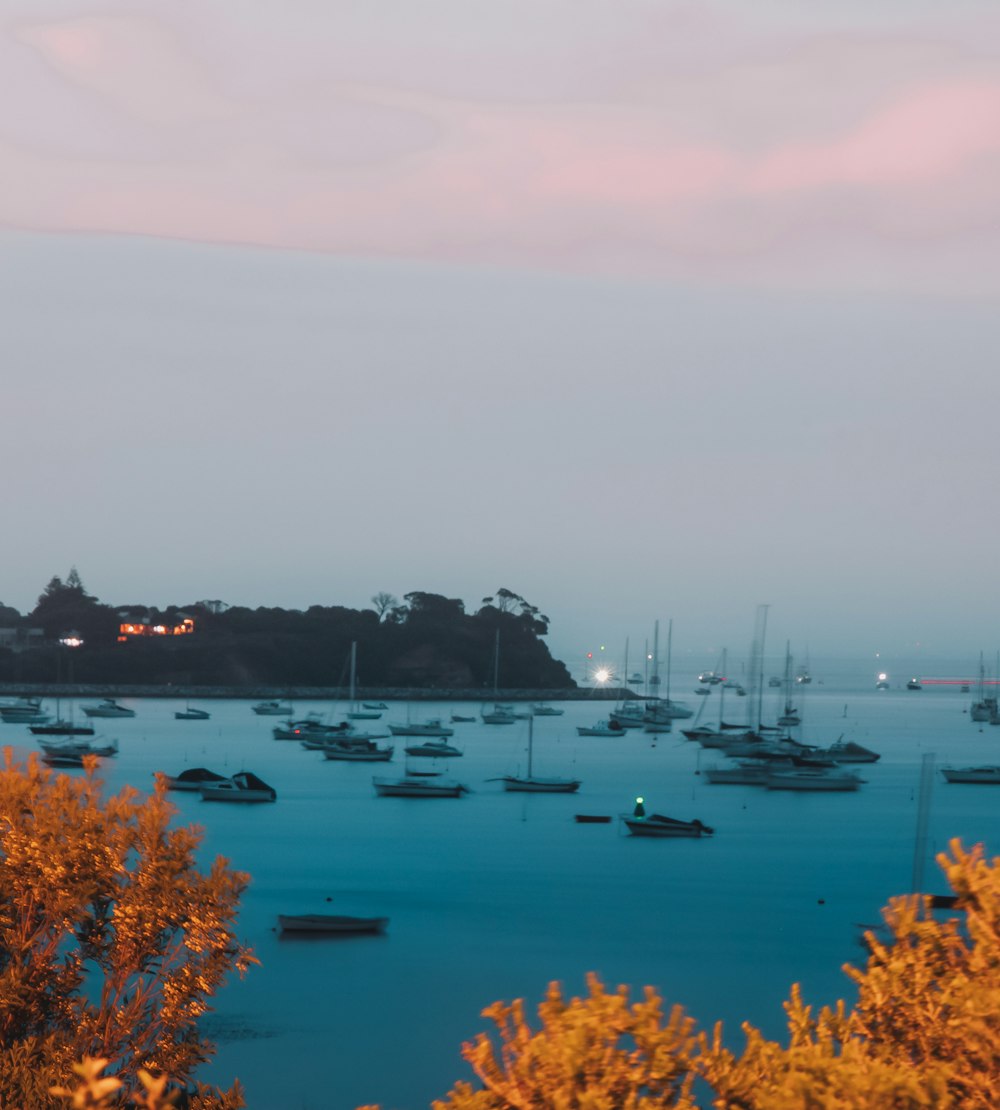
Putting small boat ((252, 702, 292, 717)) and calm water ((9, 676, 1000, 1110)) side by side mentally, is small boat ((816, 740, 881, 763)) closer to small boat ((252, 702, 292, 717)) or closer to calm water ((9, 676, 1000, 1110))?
calm water ((9, 676, 1000, 1110))

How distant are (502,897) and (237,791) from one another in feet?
77.3

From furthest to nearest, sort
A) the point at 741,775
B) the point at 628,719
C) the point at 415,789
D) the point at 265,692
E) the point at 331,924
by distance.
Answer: the point at 265,692 < the point at 628,719 < the point at 741,775 < the point at 415,789 < the point at 331,924

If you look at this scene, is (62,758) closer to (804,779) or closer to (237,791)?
(237,791)

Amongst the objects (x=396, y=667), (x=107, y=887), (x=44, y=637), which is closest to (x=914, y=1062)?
(x=107, y=887)

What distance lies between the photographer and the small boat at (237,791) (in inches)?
2608

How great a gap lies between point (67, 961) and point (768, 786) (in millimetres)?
70210

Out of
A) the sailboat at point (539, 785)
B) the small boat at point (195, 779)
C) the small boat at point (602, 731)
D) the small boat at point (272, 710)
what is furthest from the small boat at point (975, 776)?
the small boat at point (272, 710)

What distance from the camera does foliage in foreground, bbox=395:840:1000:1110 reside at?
4078mm

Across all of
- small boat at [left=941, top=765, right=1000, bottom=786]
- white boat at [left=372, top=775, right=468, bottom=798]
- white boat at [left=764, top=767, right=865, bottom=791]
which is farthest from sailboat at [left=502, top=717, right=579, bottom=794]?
small boat at [left=941, top=765, right=1000, bottom=786]

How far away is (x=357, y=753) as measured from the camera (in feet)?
297

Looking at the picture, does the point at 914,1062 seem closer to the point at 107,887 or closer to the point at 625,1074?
the point at 625,1074

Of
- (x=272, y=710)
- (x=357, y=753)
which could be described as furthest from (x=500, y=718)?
(x=357, y=753)

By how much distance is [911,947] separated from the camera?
5.79 meters

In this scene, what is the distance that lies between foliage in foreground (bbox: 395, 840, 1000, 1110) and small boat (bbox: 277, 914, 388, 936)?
34.1 metres
